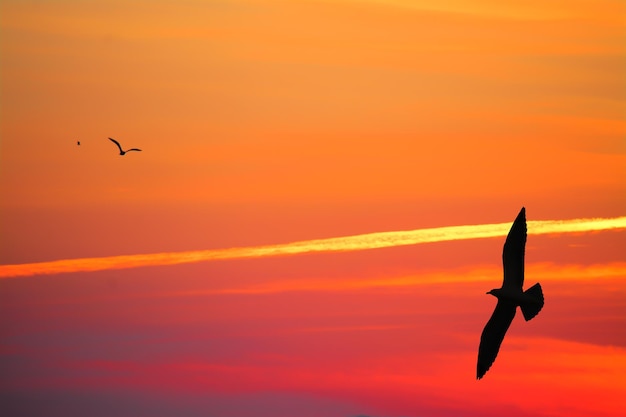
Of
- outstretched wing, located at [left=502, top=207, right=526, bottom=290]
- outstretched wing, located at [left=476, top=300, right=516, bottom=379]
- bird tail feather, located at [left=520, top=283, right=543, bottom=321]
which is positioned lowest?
outstretched wing, located at [left=476, top=300, right=516, bottom=379]

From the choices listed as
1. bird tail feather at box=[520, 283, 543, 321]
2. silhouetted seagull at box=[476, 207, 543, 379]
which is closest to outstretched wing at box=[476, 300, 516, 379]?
silhouetted seagull at box=[476, 207, 543, 379]

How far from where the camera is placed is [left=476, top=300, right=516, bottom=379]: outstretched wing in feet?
544

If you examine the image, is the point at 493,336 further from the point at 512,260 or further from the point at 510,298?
the point at 512,260

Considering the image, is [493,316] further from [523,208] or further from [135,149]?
[135,149]

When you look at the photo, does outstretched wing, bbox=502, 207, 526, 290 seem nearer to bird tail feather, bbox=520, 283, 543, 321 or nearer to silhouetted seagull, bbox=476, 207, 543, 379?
silhouetted seagull, bbox=476, 207, 543, 379

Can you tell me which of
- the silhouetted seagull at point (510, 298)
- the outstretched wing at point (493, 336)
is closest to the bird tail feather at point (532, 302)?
the silhouetted seagull at point (510, 298)

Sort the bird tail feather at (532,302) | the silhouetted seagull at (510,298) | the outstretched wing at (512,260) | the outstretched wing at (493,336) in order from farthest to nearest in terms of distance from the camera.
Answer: the outstretched wing at (493,336) → the outstretched wing at (512,260) → the silhouetted seagull at (510,298) → the bird tail feather at (532,302)

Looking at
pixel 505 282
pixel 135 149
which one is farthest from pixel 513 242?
pixel 135 149

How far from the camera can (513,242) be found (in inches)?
6319

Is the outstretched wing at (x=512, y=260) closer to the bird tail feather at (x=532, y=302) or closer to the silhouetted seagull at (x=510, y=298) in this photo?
the silhouetted seagull at (x=510, y=298)

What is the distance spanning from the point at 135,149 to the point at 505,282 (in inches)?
1845

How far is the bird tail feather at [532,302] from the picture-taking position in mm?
156750

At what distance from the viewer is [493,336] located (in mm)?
166875

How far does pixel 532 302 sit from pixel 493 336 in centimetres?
1052
